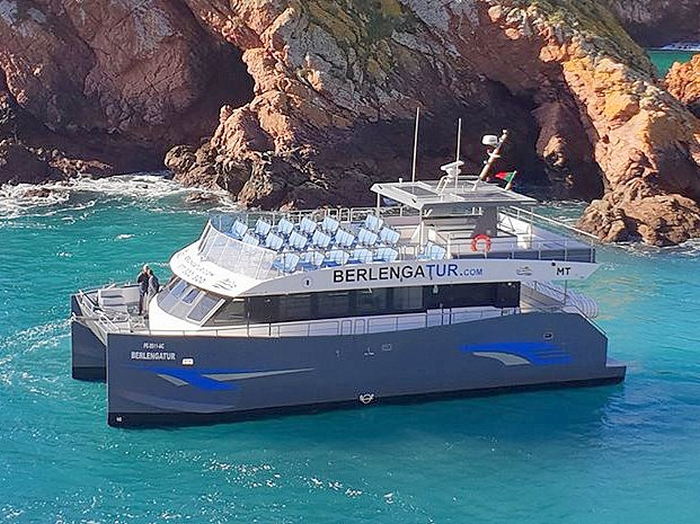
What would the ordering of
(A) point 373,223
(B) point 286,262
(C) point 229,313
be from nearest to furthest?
(C) point 229,313, (B) point 286,262, (A) point 373,223

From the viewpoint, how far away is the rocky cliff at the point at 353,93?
44.7 meters

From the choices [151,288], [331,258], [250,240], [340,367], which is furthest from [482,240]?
[151,288]

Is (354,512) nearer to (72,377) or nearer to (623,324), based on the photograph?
(72,377)

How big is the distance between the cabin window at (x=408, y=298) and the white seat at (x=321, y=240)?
202cm

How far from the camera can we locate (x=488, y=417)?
25.2 metres

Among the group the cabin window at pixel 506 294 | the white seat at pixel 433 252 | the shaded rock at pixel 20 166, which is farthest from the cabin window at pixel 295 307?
the shaded rock at pixel 20 166

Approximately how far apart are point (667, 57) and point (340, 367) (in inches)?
3076

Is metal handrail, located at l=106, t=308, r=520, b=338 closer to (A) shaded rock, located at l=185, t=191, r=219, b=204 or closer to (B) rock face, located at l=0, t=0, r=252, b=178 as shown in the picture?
(A) shaded rock, located at l=185, t=191, r=219, b=204

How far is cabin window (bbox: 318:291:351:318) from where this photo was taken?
2481 cm

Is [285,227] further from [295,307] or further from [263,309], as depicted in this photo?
[263,309]

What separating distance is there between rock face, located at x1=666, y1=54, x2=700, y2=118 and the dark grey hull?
97.6 feet

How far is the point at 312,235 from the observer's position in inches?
1041

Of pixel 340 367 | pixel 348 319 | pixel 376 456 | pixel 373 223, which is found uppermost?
pixel 373 223

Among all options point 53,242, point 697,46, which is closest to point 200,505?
Answer: point 53,242
